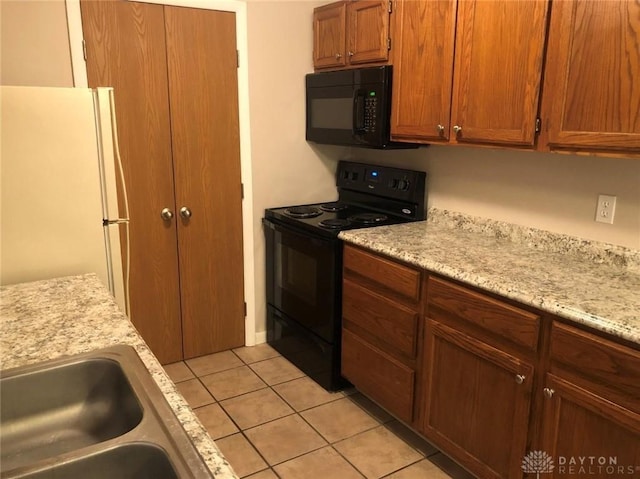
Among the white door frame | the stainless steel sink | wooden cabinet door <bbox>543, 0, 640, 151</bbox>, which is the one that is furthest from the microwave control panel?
the stainless steel sink

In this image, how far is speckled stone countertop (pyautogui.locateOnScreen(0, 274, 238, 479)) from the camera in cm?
117

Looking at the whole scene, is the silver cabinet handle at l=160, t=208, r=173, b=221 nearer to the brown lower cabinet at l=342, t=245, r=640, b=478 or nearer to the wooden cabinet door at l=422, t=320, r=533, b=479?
the brown lower cabinet at l=342, t=245, r=640, b=478

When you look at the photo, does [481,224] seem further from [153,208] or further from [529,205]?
[153,208]

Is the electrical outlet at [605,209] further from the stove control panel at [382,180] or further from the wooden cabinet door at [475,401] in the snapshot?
the stove control panel at [382,180]

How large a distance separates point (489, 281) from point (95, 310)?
4.37 feet

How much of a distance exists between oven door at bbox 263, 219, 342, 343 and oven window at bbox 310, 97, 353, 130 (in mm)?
670

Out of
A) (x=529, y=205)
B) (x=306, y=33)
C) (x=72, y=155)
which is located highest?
(x=306, y=33)

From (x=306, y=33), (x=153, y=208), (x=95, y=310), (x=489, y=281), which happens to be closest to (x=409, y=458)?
(x=489, y=281)

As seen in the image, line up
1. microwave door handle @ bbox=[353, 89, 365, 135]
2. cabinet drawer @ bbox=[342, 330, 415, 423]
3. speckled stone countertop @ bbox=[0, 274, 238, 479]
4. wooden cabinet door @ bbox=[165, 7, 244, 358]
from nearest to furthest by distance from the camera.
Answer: speckled stone countertop @ bbox=[0, 274, 238, 479] < cabinet drawer @ bbox=[342, 330, 415, 423] < microwave door handle @ bbox=[353, 89, 365, 135] < wooden cabinet door @ bbox=[165, 7, 244, 358]

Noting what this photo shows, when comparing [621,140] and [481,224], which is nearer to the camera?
[621,140]

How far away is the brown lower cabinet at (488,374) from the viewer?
152 cm

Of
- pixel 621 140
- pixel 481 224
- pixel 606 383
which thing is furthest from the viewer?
pixel 481 224

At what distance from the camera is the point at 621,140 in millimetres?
1675

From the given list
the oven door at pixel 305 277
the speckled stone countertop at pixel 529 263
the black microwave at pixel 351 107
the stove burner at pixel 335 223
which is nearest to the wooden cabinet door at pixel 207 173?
the oven door at pixel 305 277
